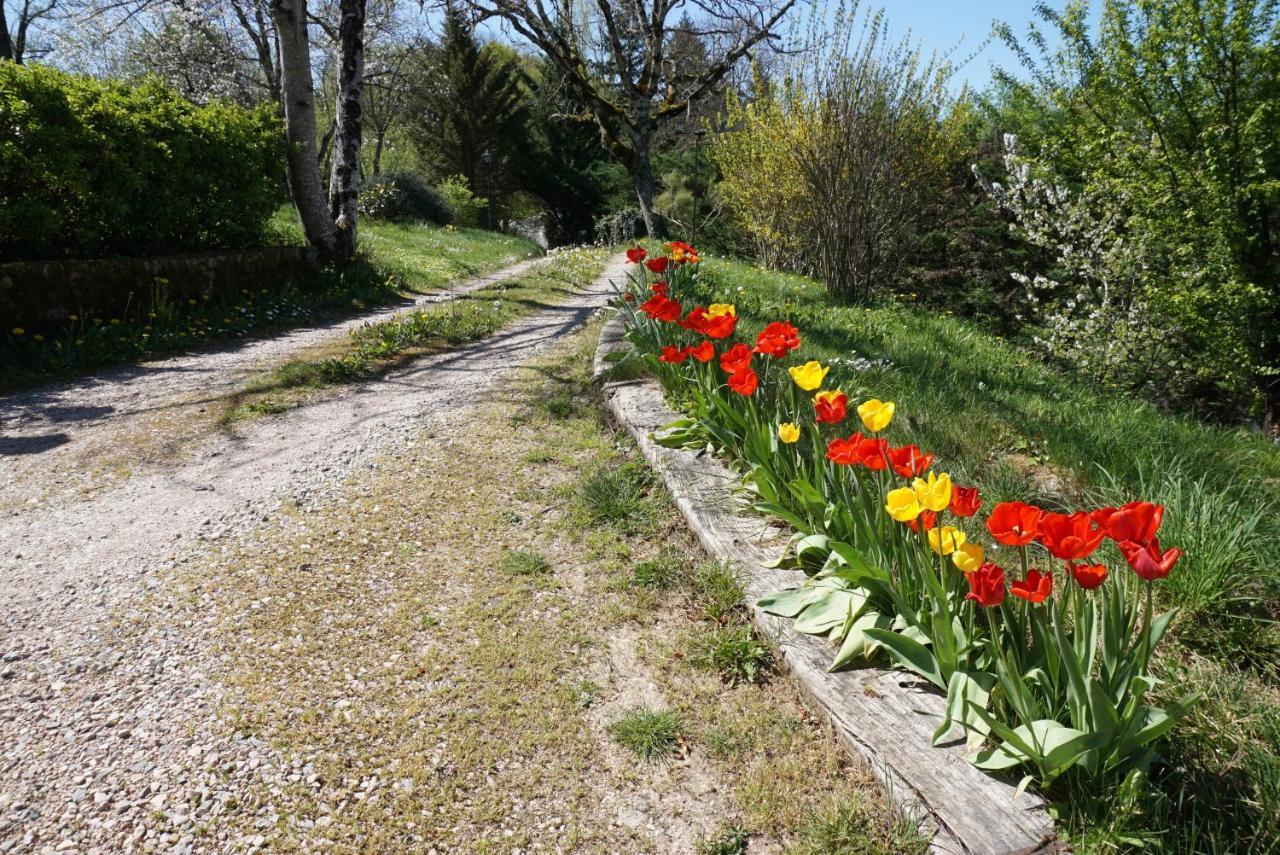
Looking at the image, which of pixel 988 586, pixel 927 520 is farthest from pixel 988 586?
pixel 927 520

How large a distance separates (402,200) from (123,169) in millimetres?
11899

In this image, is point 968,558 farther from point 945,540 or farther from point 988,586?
point 945,540

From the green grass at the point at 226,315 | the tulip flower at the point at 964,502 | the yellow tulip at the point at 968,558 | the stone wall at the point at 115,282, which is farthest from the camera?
the stone wall at the point at 115,282

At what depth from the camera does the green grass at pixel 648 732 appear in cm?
192

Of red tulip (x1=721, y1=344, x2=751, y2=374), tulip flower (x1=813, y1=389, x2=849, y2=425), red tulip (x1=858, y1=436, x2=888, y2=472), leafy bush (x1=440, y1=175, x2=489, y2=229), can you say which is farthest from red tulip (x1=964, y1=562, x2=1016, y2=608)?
leafy bush (x1=440, y1=175, x2=489, y2=229)

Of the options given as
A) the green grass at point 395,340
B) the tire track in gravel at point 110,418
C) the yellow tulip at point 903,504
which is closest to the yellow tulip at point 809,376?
the yellow tulip at point 903,504

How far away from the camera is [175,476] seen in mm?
3625

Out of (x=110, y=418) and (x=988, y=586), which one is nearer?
(x=988, y=586)

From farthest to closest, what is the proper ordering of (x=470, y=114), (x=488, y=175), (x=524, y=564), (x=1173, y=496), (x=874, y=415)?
(x=488, y=175)
(x=470, y=114)
(x=524, y=564)
(x=1173, y=496)
(x=874, y=415)

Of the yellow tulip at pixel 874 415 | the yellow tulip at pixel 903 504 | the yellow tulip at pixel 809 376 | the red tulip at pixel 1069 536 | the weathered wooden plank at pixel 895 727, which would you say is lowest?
the weathered wooden plank at pixel 895 727

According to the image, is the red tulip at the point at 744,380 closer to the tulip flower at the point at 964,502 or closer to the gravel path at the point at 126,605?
the tulip flower at the point at 964,502

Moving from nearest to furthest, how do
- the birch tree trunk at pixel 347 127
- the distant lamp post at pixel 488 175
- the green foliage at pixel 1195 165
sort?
the green foliage at pixel 1195 165
the birch tree trunk at pixel 347 127
the distant lamp post at pixel 488 175

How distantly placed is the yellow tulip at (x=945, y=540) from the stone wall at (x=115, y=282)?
676cm

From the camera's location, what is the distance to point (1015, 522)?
144 cm
